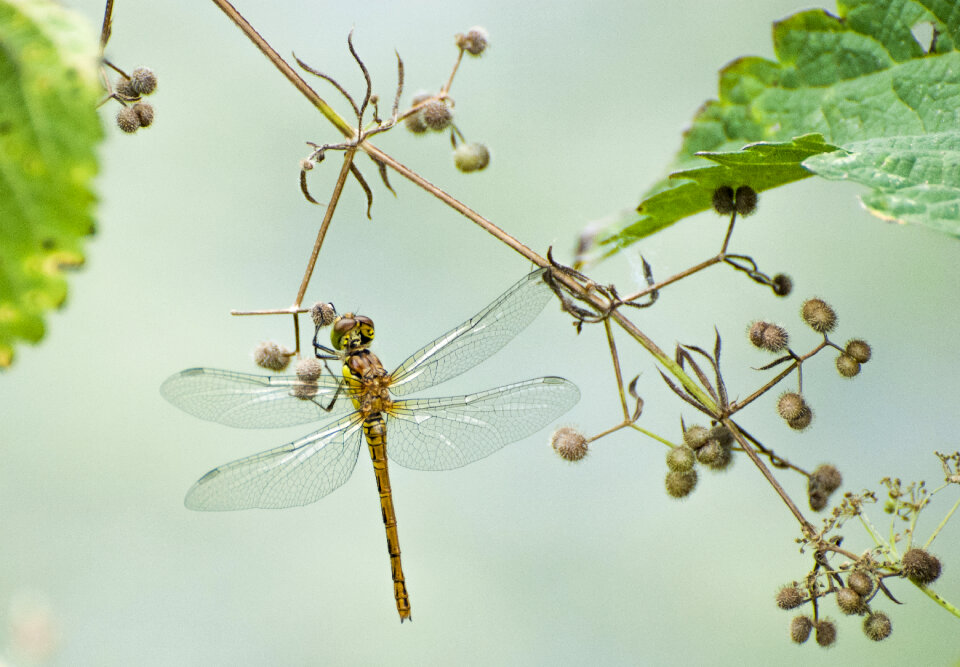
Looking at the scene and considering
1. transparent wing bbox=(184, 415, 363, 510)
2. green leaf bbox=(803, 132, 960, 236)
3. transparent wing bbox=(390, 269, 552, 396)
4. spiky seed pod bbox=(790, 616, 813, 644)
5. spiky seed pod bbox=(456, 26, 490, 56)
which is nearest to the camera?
green leaf bbox=(803, 132, 960, 236)

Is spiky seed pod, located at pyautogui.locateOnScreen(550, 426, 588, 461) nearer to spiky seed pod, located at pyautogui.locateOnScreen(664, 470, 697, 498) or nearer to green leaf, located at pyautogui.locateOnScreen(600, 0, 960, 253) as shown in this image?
spiky seed pod, located at pyautogui.locateOnScreen(664, 470, 697, 498)

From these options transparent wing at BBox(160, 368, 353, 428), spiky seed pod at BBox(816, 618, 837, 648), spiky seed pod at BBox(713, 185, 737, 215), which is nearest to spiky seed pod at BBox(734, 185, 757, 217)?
spiky seed pod at BBox(713, 185, 737, 215)

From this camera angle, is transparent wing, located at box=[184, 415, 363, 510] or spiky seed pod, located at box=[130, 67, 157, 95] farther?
transparent wing, located at box=[184, 415, 363, 510]

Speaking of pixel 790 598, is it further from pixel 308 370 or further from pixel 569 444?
pixel 308 370

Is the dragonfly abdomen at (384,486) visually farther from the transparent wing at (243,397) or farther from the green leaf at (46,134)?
the green leaf at (46,134)

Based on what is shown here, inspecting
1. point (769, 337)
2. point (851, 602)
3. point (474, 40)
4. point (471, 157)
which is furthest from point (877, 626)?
point (474, 40)
